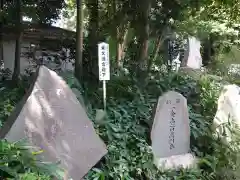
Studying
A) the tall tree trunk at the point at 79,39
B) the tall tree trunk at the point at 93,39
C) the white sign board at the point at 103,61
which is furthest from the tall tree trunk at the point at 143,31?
the white sign board at the point at 103,61

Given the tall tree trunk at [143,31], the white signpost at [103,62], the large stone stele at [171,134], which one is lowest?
the large stone stele at [171,134]

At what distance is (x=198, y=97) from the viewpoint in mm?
7164

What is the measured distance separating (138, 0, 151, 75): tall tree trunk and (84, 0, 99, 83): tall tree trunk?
972mm

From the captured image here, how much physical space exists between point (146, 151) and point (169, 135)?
1.70ft

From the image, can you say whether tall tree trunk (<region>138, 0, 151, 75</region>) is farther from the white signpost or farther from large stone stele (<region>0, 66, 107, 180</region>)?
large stone stele (<region>0, 66, 107, 180</region>)

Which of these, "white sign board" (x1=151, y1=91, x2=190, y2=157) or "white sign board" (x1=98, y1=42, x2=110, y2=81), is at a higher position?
"white sign board" (x1=98, y1=42, x2=110, y2=81)

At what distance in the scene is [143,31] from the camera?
7543 mm

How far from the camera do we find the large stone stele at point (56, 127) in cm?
386

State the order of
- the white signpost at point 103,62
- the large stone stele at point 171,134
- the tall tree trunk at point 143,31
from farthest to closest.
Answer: the tall tree trunk at point 143,31
the white signpost at point 103,62
the large stone stele at point 171,134

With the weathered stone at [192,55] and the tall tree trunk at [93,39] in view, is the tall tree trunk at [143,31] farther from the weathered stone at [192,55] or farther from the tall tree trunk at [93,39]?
the weathered stone at [192,55]

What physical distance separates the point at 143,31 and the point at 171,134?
3.03m

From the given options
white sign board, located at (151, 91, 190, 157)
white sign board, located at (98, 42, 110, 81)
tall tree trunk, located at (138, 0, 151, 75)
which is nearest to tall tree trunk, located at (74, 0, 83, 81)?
tall tree trunk, located at (138, 0, 151, 75)

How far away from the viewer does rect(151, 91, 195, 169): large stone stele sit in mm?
5027

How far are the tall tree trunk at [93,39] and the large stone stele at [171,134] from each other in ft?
7.43
